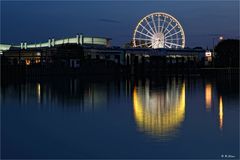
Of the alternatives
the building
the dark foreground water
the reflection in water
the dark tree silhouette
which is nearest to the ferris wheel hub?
the building

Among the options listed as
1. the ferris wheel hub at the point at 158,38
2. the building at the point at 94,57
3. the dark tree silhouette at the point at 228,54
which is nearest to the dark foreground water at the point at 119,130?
the building at the point at 94,57

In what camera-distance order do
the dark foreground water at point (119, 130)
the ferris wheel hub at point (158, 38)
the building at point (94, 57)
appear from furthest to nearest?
the ferris wheel hub at point (158, 38)
the building at point (94, 57)
the dark foreground water at point (119, 130)

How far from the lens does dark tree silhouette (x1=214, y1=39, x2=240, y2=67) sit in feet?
257

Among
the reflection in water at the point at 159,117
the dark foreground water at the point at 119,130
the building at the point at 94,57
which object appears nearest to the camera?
the dark foreground water at the point at 119,130

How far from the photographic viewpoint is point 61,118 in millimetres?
13523

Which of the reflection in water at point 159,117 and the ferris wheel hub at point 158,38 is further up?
the ferris wheel hub at point 158,38

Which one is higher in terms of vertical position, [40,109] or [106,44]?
[106,44]

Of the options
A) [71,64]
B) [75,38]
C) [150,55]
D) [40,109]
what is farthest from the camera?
[75,38]

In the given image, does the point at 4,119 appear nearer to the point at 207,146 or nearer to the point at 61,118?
the point at 61,118

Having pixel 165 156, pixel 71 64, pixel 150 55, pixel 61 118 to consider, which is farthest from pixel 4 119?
pixel 150 55

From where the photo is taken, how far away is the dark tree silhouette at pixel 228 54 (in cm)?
7825

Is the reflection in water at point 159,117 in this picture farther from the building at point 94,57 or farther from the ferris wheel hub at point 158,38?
the ferris wheel hub at point 158,38

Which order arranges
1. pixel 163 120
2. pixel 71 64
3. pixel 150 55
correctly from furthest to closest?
pixel 150 55, pixel 71 64, pixel 163 120

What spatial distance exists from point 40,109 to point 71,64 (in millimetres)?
39489
